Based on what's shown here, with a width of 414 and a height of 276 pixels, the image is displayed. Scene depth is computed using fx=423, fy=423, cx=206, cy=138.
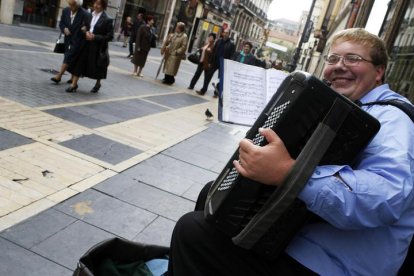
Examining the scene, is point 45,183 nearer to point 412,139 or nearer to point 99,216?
point 99,216

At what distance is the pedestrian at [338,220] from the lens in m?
1.51

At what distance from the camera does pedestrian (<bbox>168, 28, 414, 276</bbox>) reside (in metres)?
1.51

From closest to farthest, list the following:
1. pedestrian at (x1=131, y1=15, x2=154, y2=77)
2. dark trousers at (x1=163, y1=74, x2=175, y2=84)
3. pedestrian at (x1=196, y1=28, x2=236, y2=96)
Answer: pedestrian at (x1=131, y1=15, x2=154, y2=77)
pedestrian at (x1=196, y1=28, x2=236, y2=96)
dark trousers at (x1=163, y1=74, x2=175, y2=84)

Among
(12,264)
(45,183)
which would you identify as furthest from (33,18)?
(12,264)

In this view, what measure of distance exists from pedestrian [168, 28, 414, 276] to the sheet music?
3.59ft

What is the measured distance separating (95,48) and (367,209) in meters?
7.05

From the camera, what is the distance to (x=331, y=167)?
1.57m

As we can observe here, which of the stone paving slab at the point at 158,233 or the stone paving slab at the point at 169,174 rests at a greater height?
the stone paving slab at the point at 169,174

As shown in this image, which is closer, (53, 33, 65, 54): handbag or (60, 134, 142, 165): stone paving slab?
(60, 134, 142, 165): stone paving slab

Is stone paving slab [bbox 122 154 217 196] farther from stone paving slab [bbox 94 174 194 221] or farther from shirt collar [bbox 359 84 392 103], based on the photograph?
shirt collar [bbox 359 84 392 103]

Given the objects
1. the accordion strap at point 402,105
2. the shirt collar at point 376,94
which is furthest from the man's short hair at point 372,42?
the accordion strap at point 402,105

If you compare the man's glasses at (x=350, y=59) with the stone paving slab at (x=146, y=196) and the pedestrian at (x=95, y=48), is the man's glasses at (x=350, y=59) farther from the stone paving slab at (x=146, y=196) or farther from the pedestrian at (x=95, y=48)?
the pedestrian at (x=95, y=48)

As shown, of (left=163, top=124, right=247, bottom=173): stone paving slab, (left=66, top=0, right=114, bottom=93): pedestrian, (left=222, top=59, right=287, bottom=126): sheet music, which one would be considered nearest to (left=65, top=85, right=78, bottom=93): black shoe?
(left=66, top=0, right=114, bottom=93): pedestrian

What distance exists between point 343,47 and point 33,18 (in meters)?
18.1
